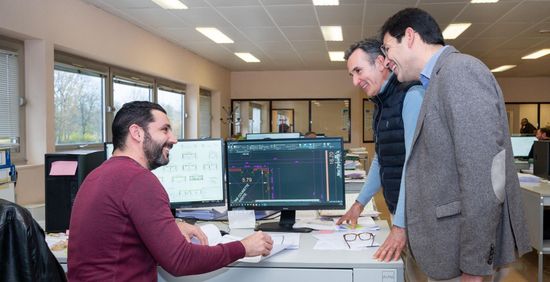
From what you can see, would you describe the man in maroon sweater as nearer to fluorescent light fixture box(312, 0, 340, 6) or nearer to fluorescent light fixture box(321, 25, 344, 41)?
fluorescent light fixture box(312, 0, 340, 6)

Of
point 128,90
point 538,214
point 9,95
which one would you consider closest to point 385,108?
point 538,214

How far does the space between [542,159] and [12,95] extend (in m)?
5.12

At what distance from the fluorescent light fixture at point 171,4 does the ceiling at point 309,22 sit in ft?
0.29

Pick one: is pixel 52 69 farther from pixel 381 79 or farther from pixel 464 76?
pixel 464 76

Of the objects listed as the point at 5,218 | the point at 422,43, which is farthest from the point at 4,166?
the point at 422,43

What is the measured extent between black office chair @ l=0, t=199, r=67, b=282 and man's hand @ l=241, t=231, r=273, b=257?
0.65m

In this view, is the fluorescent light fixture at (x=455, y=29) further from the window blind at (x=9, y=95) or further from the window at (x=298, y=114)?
the window blind at (x=9, y=95)

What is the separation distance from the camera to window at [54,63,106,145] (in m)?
4.96

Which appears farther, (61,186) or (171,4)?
(171,4)

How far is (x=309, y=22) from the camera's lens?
6.18m

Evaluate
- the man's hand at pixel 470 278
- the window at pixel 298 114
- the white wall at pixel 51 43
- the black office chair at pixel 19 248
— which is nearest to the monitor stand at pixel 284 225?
the man's hand at pixel 470 278

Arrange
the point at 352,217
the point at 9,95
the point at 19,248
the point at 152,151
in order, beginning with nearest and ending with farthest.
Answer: the point at 19,248
the point at 152,151
the point at 352,217
the point at 9,95

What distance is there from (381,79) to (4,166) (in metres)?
2.00

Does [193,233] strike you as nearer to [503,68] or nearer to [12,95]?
[12,95]
